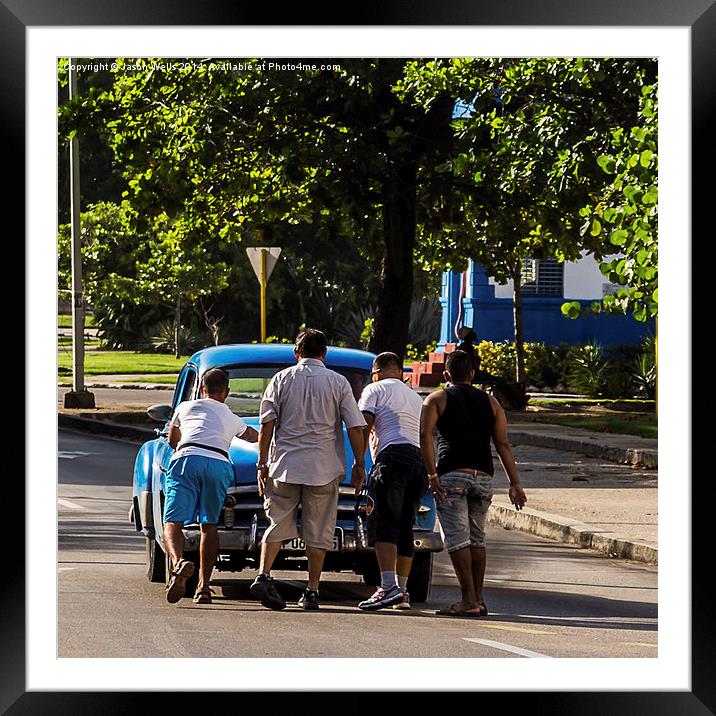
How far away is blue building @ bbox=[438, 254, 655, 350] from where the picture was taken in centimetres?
3419

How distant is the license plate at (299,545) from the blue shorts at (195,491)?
1.77 ft

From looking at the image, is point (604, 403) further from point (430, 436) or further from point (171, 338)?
point (171, 338)

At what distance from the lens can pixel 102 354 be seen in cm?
5288

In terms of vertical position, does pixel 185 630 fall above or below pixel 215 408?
below

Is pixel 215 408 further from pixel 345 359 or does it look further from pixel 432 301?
pixel 432 301

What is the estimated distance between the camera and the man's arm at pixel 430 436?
10445 millimetres

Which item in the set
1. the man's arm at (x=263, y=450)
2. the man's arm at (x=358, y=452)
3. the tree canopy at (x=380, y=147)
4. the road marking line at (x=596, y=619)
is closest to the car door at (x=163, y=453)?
the man's arm at (x=263, y=450)

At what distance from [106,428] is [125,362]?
74.7ft

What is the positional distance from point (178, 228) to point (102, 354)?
26.4 meters

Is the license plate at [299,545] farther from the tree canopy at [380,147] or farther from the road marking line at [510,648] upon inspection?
the tree canopy at [380,147]
